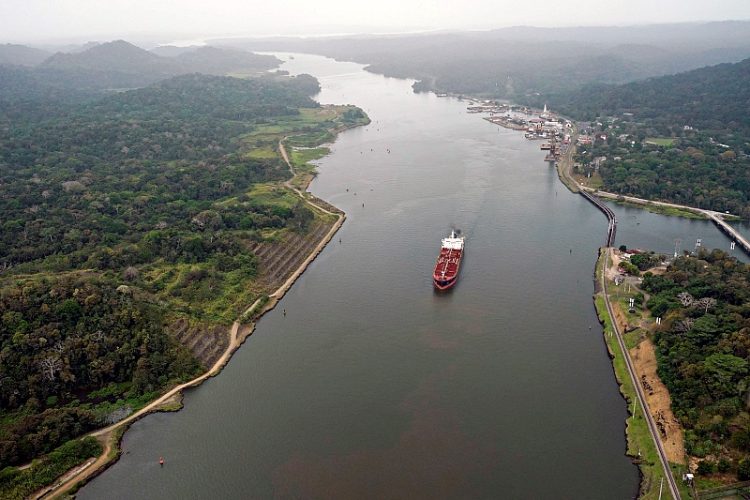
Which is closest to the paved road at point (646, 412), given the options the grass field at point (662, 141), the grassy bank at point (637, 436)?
the grassy bank at point (637, 436)

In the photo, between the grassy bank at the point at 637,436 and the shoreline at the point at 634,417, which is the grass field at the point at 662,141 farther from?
the grassy bank at the point at 637,436

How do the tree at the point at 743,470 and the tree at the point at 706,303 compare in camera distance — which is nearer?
the tree at the point at 743,470

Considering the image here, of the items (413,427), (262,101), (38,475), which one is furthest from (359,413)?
(262,101)

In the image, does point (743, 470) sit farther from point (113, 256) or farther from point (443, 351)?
point (113, 256)

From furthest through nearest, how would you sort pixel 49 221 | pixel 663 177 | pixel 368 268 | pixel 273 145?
pixel 273 145 → pixel 663 177 → pixel 49 221 → pixel 368 268

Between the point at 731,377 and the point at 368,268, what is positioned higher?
the point at 731,377

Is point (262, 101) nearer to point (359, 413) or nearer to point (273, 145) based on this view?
point (273, 145)
